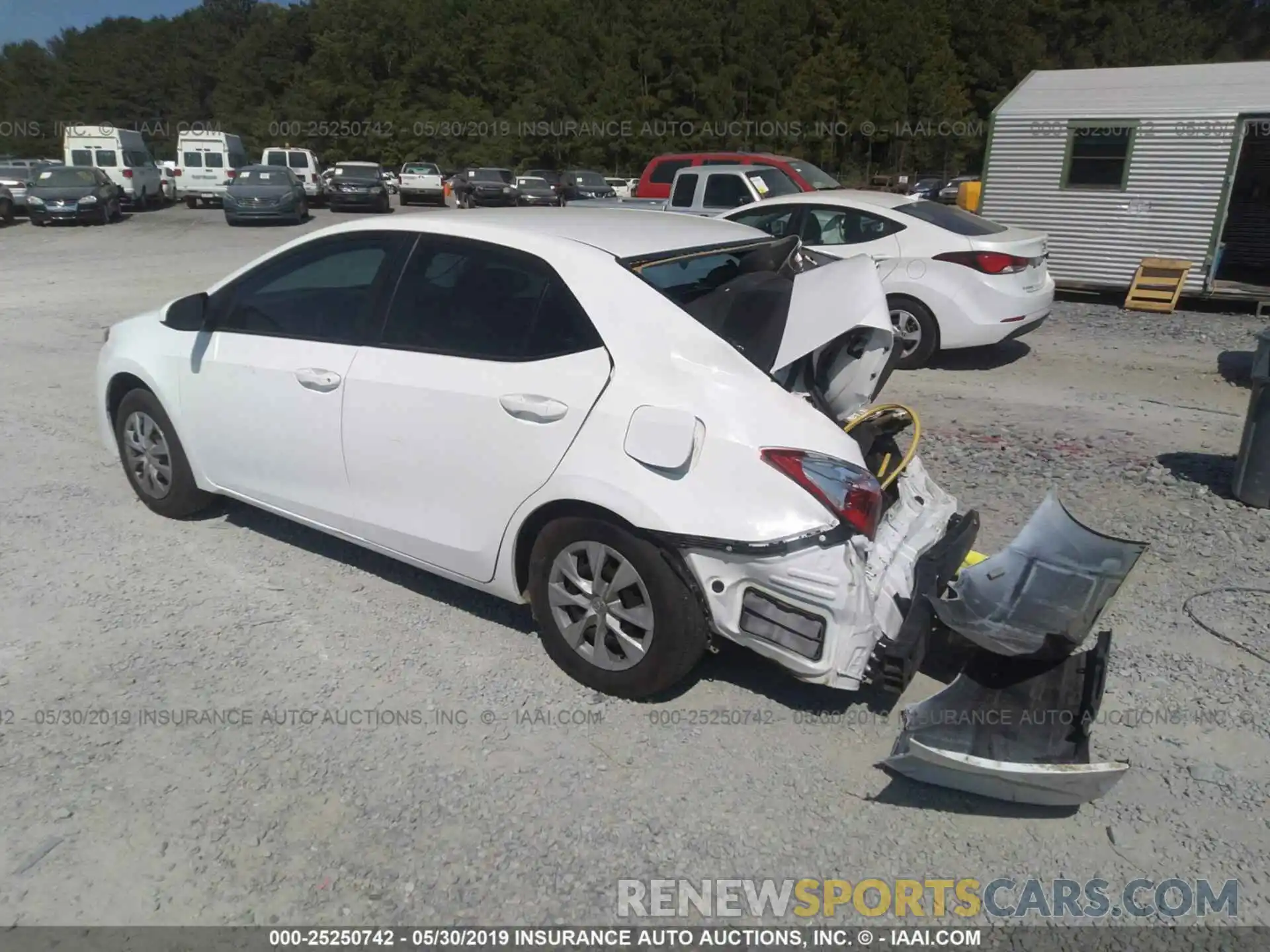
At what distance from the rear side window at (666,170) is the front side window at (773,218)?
710 cm

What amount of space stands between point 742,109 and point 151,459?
52.6m

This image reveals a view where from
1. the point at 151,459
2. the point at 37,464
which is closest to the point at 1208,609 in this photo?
the point at 151,459

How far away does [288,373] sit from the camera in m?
4.16

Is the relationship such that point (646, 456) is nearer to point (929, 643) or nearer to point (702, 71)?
point (929, 643)

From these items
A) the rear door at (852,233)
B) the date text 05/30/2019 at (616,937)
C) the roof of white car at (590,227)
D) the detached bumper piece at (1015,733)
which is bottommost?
the date text 05/30/2019 at (616,937)

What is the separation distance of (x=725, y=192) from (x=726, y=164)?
126cm

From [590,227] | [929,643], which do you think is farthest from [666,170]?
[929,643]

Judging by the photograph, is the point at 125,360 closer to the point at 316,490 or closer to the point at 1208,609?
the point at 316,490

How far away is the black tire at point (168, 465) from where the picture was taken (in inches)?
191

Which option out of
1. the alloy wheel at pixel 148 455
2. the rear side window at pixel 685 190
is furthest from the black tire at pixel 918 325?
the alloy wheel at pixel 148 455

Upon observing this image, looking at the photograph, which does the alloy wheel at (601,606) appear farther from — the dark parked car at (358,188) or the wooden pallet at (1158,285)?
the dark parked car at (358,188)

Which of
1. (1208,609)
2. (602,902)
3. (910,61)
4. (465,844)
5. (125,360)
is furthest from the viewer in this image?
(910,61)

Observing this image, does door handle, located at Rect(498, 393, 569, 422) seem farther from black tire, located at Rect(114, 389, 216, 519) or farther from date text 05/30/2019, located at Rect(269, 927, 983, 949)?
black tire, located at Rect(114, 389, 216, 519)

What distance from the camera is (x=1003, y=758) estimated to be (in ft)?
10.0
